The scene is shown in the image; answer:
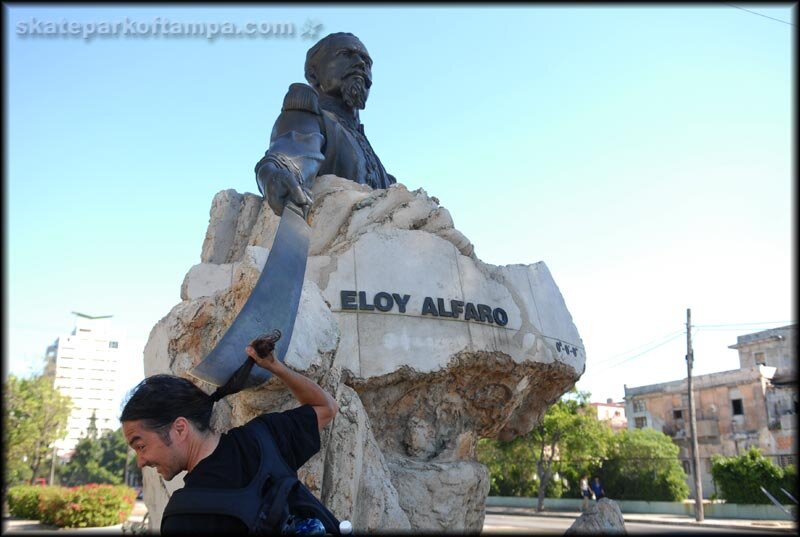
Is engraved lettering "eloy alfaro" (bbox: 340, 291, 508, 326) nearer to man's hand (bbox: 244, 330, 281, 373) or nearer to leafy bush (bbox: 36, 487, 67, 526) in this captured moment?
man's hand (bbox: 244, 330, 281, 373)

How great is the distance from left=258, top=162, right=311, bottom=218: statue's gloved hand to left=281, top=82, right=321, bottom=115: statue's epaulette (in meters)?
1.36

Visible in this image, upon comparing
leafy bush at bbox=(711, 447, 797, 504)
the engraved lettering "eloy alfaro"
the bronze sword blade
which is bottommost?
leafy bush at bbox=(711, 447, 797, 504)

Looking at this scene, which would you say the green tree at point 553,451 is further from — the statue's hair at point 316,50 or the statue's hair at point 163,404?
the statue's hair at point 163,404

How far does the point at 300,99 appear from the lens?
5.05m

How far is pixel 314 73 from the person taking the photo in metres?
6.23

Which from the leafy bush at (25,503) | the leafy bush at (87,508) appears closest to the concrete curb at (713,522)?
the leafy bush at (87,508)

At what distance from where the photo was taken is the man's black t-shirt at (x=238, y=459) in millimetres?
1611

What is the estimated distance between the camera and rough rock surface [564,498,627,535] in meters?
4.13

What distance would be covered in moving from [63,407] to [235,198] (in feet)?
102

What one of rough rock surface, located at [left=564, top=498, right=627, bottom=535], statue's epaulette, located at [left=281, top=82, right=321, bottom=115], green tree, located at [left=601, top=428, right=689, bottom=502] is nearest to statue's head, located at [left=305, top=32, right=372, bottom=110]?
statue's epaulette, located at [left=281, top=82, right=321, bottom=115]

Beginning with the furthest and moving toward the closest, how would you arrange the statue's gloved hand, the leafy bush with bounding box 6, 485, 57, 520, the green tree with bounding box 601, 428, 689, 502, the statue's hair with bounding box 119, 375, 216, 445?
the green tree with bounding box 601, 428, 689, 502 < the leafy bush with bounding box 6, 485, 57, 520 < the statue's gloved hand < the statue's hair with bounding box 119, 375, 216, 445

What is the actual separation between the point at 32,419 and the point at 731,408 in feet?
104

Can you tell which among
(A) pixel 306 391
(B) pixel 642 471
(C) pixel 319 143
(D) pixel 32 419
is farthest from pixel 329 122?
(D) pixel 32 419

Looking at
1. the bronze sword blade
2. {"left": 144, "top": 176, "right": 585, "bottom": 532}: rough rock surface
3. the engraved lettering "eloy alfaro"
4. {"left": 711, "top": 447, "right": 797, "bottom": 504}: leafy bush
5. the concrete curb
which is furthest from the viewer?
{"left": 711, "top": 447, "right": 797, "bottom": 504}: leafy bush
